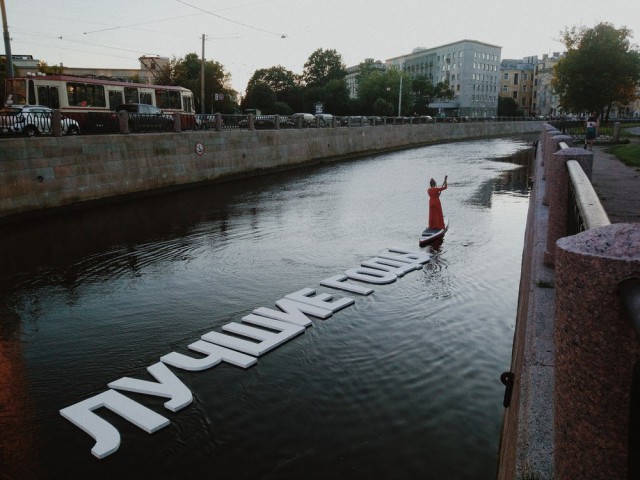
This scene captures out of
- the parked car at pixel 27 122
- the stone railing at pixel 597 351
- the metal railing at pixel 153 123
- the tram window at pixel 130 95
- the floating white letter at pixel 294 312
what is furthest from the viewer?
the tram window at pixel 130 95

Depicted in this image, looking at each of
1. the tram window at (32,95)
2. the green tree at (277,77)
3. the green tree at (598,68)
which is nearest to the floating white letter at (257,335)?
the tram window at (32,95)

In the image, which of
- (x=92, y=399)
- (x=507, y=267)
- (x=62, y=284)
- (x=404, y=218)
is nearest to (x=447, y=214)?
(x=404, y=218)

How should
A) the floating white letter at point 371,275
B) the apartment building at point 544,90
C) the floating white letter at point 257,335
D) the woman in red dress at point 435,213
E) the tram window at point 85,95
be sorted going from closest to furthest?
the floating white letter at point 257,335
the floating white letter at point 371,275
the woman in red dress at point 435,213
the tram window at point 85,95
the apartment building at point 544,90

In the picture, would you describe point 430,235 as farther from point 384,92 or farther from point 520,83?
point 520,83

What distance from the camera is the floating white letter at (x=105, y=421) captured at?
460 cm

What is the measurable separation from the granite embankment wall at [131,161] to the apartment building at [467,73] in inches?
3646

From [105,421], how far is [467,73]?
127 m

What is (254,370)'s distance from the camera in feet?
19.5

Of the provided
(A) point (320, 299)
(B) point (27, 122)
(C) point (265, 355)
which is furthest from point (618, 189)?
(B) point (27, 122)

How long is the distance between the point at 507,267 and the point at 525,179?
51.2ft

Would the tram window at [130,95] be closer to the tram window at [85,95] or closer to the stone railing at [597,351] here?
the tram window at [85,95]

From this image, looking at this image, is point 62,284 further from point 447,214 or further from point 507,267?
point 447,214

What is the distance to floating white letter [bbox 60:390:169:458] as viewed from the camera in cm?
460

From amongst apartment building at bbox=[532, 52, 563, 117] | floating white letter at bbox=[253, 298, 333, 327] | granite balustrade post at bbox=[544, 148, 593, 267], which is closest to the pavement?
granite balustrade post at bbox=[544, 148, 593, 267]
